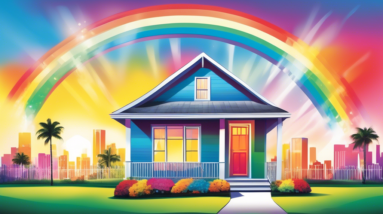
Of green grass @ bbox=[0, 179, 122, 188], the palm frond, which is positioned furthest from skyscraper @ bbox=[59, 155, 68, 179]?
the palm frond

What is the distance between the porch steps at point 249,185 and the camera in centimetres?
1853

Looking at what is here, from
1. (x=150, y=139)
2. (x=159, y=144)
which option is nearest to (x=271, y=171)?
(x=159, y=144)

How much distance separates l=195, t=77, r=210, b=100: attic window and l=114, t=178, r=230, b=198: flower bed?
16.8ft

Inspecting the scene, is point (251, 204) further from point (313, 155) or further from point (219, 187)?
point (313, 155)

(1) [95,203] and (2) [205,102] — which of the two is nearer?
(1) [95,203]

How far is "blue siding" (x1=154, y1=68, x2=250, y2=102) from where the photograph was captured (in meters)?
20.9

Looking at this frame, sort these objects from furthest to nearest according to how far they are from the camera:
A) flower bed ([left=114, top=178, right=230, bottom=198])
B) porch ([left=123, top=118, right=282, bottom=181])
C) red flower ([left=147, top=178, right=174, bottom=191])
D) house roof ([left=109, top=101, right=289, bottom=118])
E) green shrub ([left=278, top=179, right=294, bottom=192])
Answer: porch ([left=123, top=118, right=282, bottom=181]) → house roof ([left=109, top=101, right=289, bottom=118]) → green shrub ([left=278, top=179, right=294, bottom=192]) → red flower ([left=147, top=178, right=174, bottom=191]) → flower bed ([left=114, top=178, right=230, bottom=198])

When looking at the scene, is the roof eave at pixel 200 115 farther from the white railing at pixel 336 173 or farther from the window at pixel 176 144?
the white railing at pixel 336 173

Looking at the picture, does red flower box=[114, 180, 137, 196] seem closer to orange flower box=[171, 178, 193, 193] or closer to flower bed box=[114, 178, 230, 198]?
flower bed box=[114, 178, 230, 198]

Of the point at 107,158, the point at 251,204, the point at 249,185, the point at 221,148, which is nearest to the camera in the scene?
the point at 251,204

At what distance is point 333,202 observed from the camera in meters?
16.7

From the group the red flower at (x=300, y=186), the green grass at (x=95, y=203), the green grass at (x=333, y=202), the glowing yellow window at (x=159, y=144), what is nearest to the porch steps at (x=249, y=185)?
the green grass at (x=333, y=202)

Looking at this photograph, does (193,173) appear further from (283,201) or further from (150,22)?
(150,22)

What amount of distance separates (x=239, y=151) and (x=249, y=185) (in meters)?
2.37
